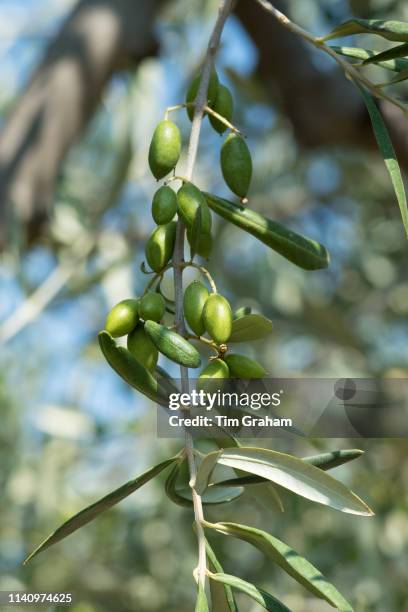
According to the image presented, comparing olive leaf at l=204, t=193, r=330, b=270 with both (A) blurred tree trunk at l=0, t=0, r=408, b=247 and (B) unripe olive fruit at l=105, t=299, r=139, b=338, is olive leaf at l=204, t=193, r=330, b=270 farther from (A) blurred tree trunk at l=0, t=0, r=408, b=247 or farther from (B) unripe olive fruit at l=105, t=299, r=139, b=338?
(A) blurred tree trunk at l=0, t=0, r=408, b=247

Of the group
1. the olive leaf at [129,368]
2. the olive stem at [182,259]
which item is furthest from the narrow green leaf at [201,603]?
the olive leaf at [129,368]

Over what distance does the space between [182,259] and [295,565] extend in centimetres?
18

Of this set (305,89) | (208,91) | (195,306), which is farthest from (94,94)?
(195,306)

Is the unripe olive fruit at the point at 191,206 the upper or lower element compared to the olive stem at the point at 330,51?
lower

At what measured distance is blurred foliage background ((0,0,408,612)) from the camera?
4.96ft

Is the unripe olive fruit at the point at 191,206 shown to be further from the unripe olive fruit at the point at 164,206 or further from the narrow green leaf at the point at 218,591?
the narrow green leaf at the point at 218,591

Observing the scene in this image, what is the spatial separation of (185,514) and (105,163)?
149 centimetres

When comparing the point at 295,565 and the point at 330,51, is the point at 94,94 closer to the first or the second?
the point at 330,51

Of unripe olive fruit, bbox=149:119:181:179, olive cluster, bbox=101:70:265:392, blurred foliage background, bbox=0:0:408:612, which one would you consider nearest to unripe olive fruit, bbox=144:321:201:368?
olive cluster, bbox=101:70:265:392

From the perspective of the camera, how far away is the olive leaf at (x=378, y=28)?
47 cm

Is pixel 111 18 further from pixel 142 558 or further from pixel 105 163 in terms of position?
pixel 105 163

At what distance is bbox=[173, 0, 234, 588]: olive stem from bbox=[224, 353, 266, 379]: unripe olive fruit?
34mm

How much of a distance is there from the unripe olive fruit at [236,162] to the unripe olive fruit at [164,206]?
0.05m

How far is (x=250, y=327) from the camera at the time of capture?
0.49 meters
